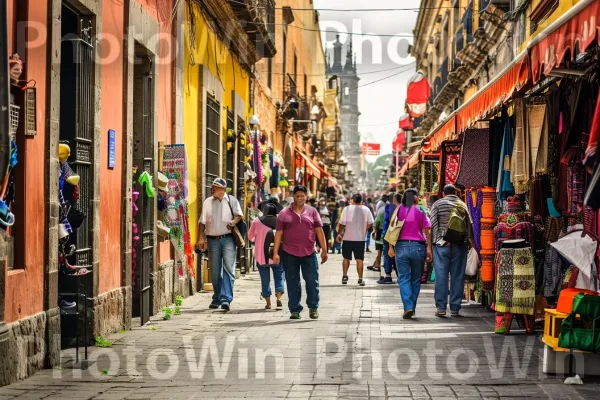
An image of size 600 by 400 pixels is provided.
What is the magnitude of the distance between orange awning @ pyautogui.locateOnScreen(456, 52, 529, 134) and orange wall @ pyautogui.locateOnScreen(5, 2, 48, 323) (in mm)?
3936

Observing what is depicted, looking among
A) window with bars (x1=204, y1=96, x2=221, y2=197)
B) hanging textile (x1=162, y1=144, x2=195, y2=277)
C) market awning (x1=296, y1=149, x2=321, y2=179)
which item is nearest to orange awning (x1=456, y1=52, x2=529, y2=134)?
hanging textile (x1=162, y1=144, x2=195, y2=277)

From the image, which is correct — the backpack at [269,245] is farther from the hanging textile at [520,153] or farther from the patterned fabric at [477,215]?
the hanging textile at [520,153]

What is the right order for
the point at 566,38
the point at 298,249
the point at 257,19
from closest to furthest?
the point at 566,38, the point at 298,249, the point at 257,19

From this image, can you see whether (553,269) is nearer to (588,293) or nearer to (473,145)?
(588,293)

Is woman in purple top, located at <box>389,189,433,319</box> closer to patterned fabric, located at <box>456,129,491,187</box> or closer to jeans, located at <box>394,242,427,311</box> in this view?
jeans, located at <box>394,242,427,311</box>

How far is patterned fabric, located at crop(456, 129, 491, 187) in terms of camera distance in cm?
1266

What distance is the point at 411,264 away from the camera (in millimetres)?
12367

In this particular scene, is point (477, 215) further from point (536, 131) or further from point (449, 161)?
point (536, 131)

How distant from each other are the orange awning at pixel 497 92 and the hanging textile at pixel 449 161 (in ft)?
10.8

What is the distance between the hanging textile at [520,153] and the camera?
993cm

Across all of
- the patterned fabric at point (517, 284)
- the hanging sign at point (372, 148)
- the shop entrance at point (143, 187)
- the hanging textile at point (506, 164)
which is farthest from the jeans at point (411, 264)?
the hanging sign at point (372, 148)

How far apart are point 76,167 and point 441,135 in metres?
5.95

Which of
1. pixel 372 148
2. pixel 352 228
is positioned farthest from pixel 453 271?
pixel 372 148

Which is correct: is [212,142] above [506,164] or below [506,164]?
above
